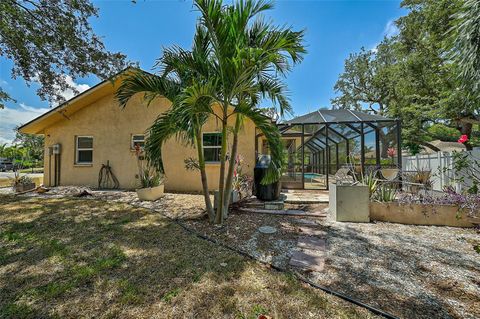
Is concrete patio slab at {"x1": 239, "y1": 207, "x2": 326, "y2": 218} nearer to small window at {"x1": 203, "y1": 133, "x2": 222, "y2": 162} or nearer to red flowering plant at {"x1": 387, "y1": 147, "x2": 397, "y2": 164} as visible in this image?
small window at {"x1": 203, "y1": 133, "x2": 222, "y2": 162}

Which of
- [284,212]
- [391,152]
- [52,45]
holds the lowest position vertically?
[284,212]

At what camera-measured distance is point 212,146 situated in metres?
8.65

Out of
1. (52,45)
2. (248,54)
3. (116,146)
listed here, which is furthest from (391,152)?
(52,45)

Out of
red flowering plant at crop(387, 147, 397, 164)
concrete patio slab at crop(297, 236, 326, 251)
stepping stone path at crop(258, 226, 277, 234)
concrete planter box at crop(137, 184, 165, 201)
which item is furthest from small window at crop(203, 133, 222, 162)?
red flowering plant at crop(387, 147, 397, 164)

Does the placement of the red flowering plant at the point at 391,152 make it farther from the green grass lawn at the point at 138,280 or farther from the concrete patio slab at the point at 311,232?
the green grass lawn at the point at 138,280

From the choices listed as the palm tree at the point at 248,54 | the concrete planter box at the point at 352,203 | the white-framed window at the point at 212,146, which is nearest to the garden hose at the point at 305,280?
the palm tree at the point at 248,54

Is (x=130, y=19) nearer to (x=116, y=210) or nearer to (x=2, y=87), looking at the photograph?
(x=2, y=87)

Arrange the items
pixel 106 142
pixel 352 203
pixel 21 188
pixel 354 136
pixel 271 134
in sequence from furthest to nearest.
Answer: pixel 106 142
pixel 354 136
pixel 21 188
pixel 352 203
pixel 271 134

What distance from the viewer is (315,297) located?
7.02 ft

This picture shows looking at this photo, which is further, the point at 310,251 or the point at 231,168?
the point at 231,168

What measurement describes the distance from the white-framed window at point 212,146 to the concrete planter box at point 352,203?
5.03m

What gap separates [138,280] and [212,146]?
6497 mm

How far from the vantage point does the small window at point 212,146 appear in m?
8.60

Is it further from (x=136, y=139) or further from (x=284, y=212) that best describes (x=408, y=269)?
(x=136, y=139)
